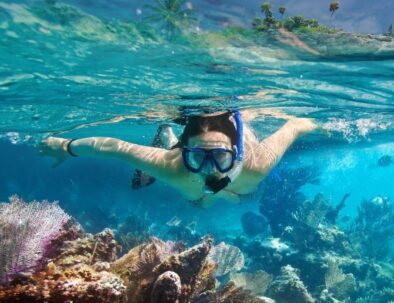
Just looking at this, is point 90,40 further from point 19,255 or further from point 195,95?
point 19,255

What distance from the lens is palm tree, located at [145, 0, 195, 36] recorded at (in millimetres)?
6789

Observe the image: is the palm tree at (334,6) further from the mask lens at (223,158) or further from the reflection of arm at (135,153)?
the reflection of arm at (135,153)

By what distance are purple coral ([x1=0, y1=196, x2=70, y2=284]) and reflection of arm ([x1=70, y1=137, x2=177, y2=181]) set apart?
3390 millimetres

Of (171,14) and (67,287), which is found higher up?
(171,14)

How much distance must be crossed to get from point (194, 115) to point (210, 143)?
6352mm

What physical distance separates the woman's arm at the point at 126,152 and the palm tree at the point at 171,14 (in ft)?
8.94

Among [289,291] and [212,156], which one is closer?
[212,156]

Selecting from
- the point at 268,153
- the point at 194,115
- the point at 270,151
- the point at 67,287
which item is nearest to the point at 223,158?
the point at 268,153

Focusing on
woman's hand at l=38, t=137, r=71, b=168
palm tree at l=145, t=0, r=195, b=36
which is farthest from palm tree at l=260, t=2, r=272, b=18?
woman's hand at l=38, t=137, r=71, b=168

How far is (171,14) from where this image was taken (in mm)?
7008

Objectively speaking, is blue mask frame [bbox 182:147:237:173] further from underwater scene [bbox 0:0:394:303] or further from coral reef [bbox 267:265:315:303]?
coral reef [bbox 267:265:315:303]

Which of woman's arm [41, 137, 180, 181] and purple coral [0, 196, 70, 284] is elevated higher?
purple coral [0, 196, 70, 284]

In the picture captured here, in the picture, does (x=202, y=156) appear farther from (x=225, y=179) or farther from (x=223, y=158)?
(x=225, y=179)

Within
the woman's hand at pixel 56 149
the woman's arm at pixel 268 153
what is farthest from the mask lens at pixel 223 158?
the woman's hand at pixel 56 149
